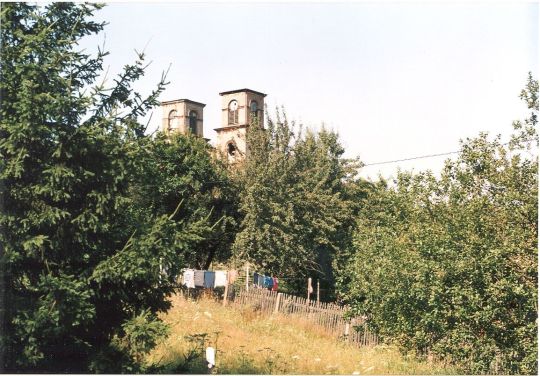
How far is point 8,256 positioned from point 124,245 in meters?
1.61

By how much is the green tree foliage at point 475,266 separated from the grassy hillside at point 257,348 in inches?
37.1

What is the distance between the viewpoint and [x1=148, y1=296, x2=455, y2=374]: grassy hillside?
12297 mm

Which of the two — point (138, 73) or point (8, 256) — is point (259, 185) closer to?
point (138, 73)

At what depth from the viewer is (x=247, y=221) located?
27.5 m

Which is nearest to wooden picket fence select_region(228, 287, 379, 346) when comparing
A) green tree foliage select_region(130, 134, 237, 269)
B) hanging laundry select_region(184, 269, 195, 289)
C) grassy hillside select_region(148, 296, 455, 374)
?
grassy hillside select_region(148, 296, 455, 374)

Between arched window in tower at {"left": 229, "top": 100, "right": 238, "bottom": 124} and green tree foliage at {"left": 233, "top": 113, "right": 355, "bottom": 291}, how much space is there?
400 inches

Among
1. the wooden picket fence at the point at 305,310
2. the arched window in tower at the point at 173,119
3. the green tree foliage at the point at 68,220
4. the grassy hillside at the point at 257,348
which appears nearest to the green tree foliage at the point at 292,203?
the wooden picket fence at the point at 305,310

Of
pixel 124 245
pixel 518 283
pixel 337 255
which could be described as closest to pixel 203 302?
pixel 337 255

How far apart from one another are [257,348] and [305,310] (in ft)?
27.3

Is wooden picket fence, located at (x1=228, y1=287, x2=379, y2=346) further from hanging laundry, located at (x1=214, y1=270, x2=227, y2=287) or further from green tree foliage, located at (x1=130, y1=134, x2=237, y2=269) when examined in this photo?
green tree foliage, located at (x1=130, y1=134, x2=237, y2=269)

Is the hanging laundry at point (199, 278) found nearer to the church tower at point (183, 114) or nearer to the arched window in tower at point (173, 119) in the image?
the church tower at point (183, 114)

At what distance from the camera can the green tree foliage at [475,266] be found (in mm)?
13898

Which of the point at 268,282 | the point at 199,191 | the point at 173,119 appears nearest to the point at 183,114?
the point at 173,119

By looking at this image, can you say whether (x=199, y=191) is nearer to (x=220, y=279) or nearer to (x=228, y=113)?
(x=220, y=279)
